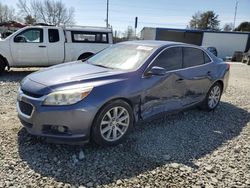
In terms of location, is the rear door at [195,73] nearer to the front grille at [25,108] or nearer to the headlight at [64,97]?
the headlight at [64,97]

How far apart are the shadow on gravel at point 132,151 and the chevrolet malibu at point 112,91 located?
29 centimetres

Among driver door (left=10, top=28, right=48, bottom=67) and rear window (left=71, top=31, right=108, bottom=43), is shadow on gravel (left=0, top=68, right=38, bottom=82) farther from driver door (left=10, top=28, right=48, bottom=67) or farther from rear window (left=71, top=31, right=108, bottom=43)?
rear window (left=71, top=31, right=108, bottom=43)

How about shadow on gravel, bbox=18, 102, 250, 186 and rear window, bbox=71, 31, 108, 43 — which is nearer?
shadow on gravel, bbox=18, 102, 250, 186

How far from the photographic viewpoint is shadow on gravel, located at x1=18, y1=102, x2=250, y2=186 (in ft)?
10.8

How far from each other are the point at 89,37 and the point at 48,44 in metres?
1.65

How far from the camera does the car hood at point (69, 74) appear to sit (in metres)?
3.77

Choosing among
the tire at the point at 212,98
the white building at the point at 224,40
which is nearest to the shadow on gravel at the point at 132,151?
the tire at the point at 212,98

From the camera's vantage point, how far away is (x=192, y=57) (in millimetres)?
5398

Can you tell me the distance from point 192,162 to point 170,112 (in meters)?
1.31

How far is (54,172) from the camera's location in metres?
3.26

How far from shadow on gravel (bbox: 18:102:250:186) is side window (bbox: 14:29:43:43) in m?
6.14

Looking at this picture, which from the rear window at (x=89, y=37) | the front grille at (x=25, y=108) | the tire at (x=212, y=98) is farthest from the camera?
the rear window at (x=89, y=37)

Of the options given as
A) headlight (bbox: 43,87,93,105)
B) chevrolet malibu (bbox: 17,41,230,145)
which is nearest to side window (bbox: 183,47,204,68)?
chevrolet malibu (bbox: 17,41,230,145)

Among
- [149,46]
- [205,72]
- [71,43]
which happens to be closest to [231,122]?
[205,72]
